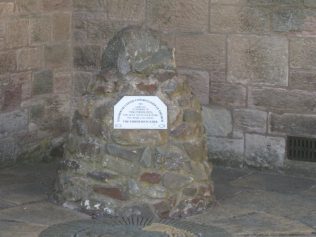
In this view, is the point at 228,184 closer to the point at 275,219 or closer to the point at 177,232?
the point at 275,219

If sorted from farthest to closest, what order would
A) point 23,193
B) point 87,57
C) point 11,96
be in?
point 87,57
point 11,96
point 23,193

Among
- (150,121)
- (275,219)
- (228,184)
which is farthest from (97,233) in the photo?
(228,184)

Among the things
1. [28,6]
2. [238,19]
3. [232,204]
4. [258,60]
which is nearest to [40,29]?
[28,6]

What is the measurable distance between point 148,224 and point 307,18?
94.8 inches

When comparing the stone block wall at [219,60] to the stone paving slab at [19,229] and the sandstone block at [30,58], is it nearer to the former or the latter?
the sandstone block at [30,58]

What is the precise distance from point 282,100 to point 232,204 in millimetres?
1330

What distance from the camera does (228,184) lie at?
22.0 feet

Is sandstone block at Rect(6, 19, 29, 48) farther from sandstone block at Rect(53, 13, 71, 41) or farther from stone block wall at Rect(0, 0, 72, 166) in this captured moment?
sandstone block at Rect(53, 13, 71, 41)

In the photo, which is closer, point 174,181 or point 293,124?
point 174,181

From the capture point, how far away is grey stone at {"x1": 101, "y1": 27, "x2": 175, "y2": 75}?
5.65 metres

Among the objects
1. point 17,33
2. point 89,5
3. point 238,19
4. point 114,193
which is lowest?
point 114,193

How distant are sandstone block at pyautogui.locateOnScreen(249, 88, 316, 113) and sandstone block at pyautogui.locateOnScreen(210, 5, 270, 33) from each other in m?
0.52

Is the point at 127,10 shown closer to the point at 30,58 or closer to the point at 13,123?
the point at 30,58

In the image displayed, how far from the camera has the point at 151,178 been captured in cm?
557
